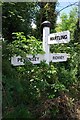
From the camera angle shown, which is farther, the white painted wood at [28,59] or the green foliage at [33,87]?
the white painted wood at [28,59]

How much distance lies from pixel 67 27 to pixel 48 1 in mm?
2258

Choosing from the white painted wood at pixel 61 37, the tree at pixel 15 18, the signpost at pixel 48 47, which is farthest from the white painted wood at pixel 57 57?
the tree at pixel 15 18

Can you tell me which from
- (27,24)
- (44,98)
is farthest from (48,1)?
(44,98)

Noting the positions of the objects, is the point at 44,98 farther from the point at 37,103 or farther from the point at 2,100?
the point at 2,100

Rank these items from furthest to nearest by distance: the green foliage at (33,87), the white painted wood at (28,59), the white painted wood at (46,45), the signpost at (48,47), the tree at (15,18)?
the tree at (15,18) → the white painted wood at (46,45) → the signpost at (48,47) → the white painted wood at (28,59) → the green foliage at (33,87)

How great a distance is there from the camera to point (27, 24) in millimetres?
7113

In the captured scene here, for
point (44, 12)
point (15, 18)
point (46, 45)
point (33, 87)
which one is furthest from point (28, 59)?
point (44, 12)

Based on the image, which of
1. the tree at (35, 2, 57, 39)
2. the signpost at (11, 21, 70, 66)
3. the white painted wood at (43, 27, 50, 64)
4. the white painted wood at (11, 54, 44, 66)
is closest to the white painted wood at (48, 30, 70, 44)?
the signpost at (11, 21, 70, 66)

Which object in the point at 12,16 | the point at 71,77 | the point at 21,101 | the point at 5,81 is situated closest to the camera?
the point at 5,81

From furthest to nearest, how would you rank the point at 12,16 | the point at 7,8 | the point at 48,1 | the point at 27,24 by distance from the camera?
the point at 48,1 → the point at 27,24 → the point at 12,16 → the point at 7,8

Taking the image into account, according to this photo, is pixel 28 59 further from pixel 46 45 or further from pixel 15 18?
pixel 15 18

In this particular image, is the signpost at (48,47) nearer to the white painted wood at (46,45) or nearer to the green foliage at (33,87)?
the white painted wood at (46,45)

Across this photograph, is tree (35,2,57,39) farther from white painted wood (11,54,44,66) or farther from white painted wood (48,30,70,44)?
white painted wood (11,54,44,66)

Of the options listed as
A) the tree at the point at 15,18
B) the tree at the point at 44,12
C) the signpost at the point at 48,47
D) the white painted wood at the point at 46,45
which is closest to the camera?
the signpost at the point at 48,47
